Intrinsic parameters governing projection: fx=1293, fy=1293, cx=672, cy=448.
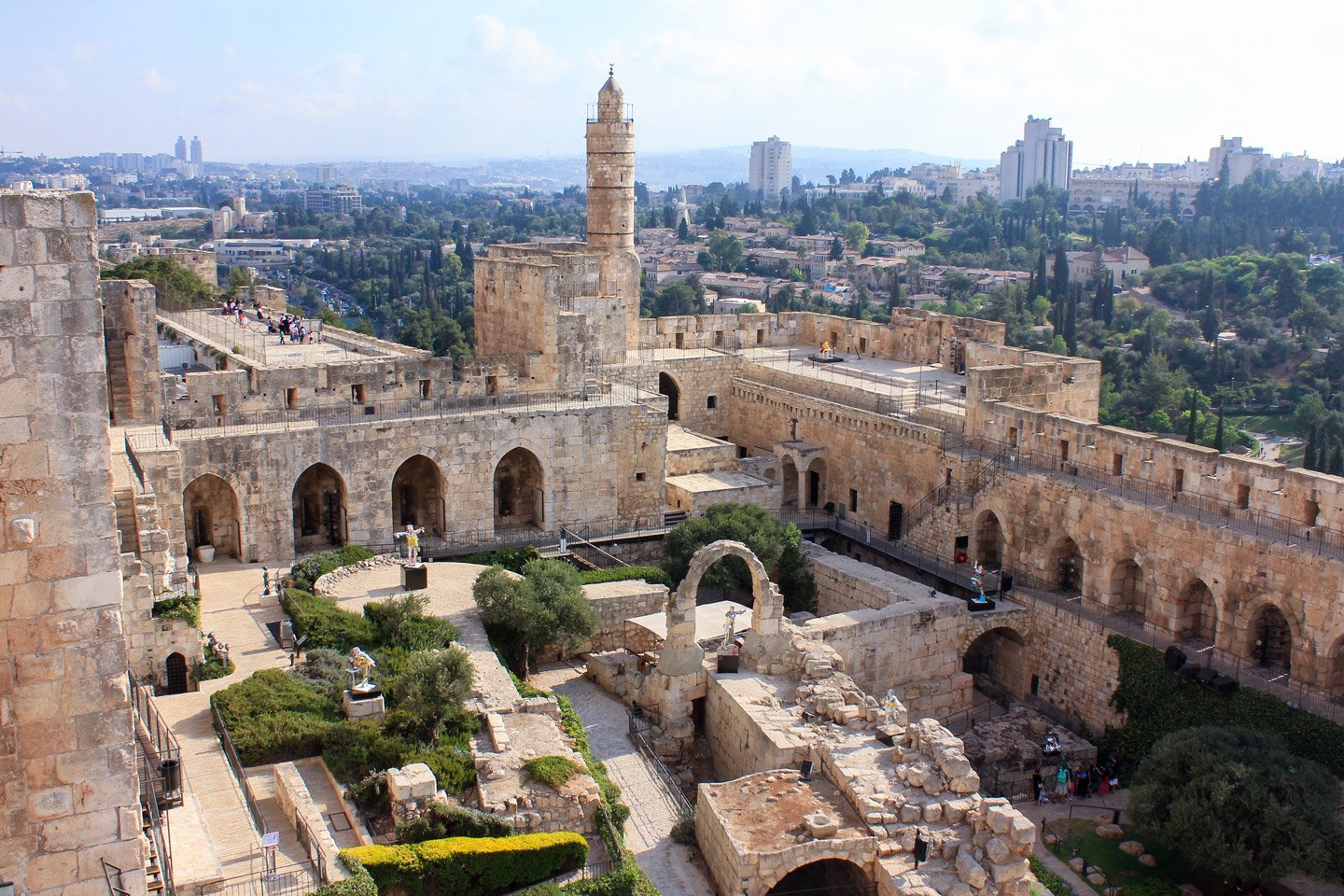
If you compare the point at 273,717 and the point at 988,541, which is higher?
the point at 273,717

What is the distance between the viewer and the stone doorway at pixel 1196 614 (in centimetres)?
2278

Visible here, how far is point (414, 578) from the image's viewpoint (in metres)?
23.0

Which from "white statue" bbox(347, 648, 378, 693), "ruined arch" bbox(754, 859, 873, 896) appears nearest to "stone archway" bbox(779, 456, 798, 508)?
"ruined arch" bbox(754, 859, 873, 896)

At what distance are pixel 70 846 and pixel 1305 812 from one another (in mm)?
16041

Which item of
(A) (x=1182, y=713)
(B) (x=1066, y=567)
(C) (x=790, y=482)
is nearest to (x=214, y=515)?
(C) (x=790, y=482)

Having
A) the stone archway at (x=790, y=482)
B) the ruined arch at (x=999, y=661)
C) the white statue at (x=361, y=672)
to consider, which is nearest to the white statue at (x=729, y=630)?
the ruined arch at (x=999, y=661)

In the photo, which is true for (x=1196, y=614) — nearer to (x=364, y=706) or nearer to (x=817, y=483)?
(x=817, y=483)

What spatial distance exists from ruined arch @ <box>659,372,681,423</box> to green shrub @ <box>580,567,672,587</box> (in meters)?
9.79

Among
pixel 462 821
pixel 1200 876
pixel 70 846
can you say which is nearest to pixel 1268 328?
pixel 1200 876

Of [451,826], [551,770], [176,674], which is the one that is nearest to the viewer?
[451,826]

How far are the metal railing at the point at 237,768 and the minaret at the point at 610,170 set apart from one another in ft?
70.0

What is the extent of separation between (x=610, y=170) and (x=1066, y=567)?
680 inches

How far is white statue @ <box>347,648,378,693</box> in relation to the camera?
17.8 meters

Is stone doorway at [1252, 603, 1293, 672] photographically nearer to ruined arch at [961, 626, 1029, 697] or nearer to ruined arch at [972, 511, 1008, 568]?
ruined arch at [961, 626, 1029, 697]
